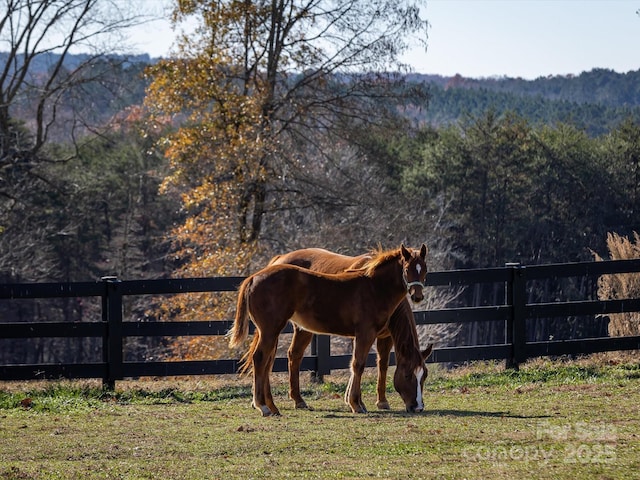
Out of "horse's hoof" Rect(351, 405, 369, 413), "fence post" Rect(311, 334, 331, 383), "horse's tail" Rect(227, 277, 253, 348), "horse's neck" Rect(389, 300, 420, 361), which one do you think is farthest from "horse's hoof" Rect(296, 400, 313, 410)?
"fence post" Rect(311, 334, 331, 383)

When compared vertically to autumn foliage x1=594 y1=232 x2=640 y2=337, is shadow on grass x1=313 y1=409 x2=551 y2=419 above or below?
below

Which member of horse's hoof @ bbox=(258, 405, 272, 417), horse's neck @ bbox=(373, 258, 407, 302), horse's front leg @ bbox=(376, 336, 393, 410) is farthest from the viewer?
horse's front leg @ bbox=(376, 336, 393, 410)

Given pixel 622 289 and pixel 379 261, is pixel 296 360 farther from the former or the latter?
pixel 622 289

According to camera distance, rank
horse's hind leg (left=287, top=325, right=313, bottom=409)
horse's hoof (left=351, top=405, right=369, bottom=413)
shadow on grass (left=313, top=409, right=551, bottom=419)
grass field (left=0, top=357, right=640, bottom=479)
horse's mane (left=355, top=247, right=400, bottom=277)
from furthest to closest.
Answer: horse's hind leg (left=287, top=325, right=313, bottom=409) < horse's mane (left=355, top=247, right=400, bottom=277) < horse's hoof (left=351, top=405, right=369, bottom=413) < shadow on grass (left=313, top=409, right=551, bottom=419) < grass field (left=0, top=357, right=640, bottom=479)

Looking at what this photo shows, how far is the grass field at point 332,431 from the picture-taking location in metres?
6.58

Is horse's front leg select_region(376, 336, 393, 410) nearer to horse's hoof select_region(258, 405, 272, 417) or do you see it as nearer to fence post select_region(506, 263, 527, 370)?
horse's hoof select_region(258, 405, 272, 417)

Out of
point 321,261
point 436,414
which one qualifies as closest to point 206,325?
point 321,261

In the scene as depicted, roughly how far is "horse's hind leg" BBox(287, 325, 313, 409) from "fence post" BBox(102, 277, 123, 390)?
2259 millimetres

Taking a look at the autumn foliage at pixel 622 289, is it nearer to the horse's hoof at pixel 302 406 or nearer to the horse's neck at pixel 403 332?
the horse's neck at pixel 403 332

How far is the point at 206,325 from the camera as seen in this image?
11305 millimetres

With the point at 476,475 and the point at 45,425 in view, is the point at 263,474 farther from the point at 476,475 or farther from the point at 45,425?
the point at 45,425

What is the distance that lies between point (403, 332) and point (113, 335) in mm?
3653

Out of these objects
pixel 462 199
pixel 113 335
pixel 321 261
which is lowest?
pixel 113 335

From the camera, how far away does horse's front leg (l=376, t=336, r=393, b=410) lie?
9766 millimetres
